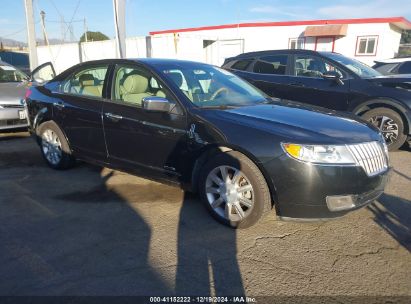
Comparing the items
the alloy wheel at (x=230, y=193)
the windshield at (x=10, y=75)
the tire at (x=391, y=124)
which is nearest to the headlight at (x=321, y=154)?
the alloy wheel at (x=230, y=193)

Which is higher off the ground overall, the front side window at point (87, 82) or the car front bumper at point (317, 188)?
the front side window at point (87, 82)

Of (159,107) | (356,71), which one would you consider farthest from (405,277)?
(356,71)

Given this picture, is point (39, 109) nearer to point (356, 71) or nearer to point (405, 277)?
A: point (405, 277)

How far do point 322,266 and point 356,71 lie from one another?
476 centimetres

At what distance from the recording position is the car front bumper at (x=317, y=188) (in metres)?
2.90

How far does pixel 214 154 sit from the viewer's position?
3379mm

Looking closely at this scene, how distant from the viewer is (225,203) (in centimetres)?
339

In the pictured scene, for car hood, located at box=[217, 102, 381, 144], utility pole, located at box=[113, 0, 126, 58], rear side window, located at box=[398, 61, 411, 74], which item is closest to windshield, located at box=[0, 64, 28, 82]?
utility pole, located at box=[113, 0, 126, 58]

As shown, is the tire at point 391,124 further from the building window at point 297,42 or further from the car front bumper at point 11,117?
the building window at point 297,42

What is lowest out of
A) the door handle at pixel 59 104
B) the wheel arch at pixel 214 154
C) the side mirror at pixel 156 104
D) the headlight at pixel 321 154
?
the wheel arch at pixel 214 154

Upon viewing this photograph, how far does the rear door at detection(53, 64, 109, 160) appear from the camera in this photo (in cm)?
430

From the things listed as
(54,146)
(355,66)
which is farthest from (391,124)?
(54,146)

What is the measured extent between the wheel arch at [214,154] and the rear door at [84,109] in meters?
1.35

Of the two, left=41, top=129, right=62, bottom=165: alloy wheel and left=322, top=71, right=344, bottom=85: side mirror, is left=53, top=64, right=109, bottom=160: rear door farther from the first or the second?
left=322, top=71, right=344, bottom=85: side mirror
